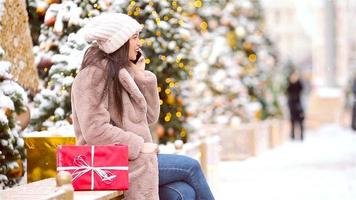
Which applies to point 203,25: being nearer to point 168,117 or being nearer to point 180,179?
point 168,117

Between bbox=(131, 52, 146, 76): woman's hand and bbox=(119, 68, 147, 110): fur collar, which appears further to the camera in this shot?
bbox=(131, 52, 146, 76): woman's hand

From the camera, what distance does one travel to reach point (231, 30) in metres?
16.9

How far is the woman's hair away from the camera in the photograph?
530cm

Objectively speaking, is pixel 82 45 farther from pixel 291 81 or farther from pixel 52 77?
pixel 291 81

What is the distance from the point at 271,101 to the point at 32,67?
1175 centimetres

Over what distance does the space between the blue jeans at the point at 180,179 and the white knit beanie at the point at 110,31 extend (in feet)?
2.44

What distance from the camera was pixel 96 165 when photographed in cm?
520

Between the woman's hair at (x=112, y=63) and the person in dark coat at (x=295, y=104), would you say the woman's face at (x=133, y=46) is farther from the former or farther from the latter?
the person in dark coat at (x=295, y=104)

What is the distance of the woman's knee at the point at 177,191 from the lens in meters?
5.54

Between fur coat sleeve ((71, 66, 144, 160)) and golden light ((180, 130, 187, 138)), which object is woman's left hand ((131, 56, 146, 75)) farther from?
golden light ((180, 130, 187, 138))

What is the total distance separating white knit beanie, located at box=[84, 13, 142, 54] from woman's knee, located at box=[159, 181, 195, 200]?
88cm

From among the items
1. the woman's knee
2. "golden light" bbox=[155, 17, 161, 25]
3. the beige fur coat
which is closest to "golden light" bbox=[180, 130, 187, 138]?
"golden light" bbox=[155, 17, 161, 25]

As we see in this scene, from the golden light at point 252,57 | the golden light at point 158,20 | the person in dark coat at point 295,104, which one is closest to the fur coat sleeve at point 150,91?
the golden light at point 158,20

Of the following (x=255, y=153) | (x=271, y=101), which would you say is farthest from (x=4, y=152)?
(x=271, y=101)
